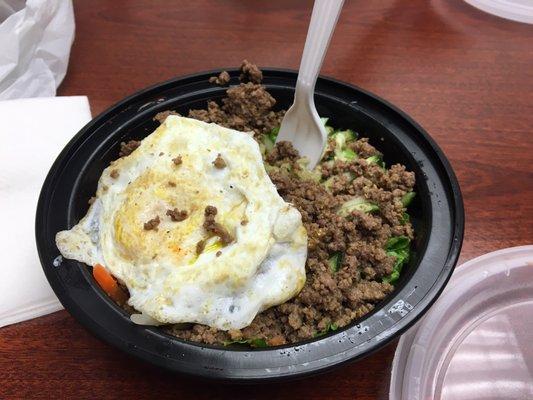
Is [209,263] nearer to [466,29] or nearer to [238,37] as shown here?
[238,37]

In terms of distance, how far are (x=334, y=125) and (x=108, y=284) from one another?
82 centimetres

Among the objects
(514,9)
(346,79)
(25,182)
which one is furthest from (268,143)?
(514,9)

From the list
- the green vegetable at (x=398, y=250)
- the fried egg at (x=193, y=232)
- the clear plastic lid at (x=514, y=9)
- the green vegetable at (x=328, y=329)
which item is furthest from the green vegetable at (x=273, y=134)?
the clear plastic lid at (x=514, y=9)

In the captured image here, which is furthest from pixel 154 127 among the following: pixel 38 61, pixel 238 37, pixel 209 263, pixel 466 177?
pixel 466 177

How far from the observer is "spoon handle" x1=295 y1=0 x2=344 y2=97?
127 cm

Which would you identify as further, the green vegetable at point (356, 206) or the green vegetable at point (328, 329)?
the green vegetable at point (356, 206)

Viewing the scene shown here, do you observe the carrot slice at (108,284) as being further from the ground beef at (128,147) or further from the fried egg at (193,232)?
the ground beef at (128,147)

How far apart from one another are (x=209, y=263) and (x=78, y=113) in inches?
35.9

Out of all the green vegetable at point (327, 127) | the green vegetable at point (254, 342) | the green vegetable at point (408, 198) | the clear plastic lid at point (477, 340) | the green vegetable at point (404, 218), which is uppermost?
the green vegetable at point (327, 127)

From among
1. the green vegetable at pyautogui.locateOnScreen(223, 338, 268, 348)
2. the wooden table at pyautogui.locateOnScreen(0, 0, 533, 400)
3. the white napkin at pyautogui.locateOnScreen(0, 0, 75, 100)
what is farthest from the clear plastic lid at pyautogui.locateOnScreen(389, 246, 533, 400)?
the white napkin at pyautogui.locateOnScreen(0, 0, 75, 100)

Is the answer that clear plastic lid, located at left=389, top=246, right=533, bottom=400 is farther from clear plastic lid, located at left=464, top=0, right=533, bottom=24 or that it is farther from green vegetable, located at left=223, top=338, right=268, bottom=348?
clear plastic lid, located at left=464, top=0, right=533, bottom=24

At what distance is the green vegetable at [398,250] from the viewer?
1188mm

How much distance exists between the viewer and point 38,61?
183cm

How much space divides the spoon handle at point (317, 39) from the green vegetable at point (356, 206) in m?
0.33
